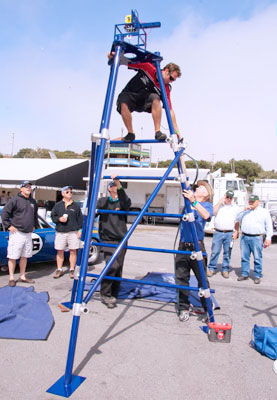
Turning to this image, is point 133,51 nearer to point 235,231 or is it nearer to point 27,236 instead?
point 27,236

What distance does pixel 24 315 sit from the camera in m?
3.99

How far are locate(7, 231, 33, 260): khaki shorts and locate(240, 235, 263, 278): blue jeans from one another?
14.4ft

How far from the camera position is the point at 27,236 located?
A: 564 cm

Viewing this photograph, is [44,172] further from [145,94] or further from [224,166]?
[224,166]

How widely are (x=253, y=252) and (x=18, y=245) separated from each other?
468cm

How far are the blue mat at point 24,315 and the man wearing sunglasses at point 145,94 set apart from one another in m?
2.49

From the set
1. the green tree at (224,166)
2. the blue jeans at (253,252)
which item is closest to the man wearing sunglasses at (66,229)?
the blue jeans at (253,252)

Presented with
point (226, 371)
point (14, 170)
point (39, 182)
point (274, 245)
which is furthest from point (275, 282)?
point (14, 170)

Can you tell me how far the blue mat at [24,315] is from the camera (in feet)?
11.5

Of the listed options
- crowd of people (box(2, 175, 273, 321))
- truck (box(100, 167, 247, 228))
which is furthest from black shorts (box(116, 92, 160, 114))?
truck (box(100, 167, 247, 228))

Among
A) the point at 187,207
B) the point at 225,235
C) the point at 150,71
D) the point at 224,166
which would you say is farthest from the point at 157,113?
the point at 224,166

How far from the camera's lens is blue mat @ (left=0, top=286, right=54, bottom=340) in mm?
3520

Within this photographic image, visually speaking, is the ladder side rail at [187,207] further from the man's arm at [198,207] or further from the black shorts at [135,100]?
the black shorts at [135,100]

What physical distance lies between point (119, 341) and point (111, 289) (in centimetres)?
126
